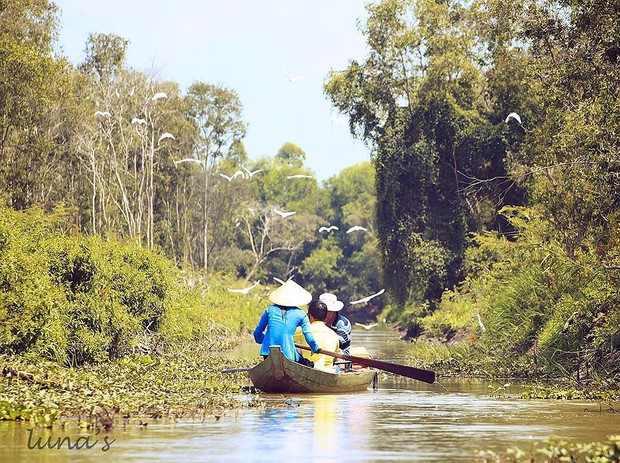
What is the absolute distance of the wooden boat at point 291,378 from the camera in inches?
690

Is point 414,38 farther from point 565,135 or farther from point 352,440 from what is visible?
point 352,440

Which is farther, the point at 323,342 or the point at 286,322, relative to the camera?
the point at 323,342

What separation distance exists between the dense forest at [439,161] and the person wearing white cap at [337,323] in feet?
11.6

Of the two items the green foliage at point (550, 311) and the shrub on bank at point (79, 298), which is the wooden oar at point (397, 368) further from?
the shrub on bank at point (79, 298)

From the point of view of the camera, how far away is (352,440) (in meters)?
11.8

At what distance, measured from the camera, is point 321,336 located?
19328mm

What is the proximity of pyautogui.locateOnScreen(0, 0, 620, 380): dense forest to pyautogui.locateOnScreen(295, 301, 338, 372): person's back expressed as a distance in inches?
162

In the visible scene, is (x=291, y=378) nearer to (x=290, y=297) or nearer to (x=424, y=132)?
(x=290, y=297)

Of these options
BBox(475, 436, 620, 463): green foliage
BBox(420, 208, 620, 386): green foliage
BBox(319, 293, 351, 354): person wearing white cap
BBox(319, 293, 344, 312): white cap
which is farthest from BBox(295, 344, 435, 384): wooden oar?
BBox(475, 436, 620, 463): green foliage

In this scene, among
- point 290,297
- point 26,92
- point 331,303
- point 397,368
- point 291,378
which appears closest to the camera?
point 291,378

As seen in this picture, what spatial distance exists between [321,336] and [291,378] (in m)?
1.64

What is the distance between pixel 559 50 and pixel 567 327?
6.28 metres

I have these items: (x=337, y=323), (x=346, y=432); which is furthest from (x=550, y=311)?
(x=346, y=432)

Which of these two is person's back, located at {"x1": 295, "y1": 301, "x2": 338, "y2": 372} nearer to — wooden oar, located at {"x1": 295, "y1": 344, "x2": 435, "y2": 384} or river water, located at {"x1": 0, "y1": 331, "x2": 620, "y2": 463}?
wooden oar, located at {"x1": 295, "y1": 344, "x2": 435, "y2": 384}
